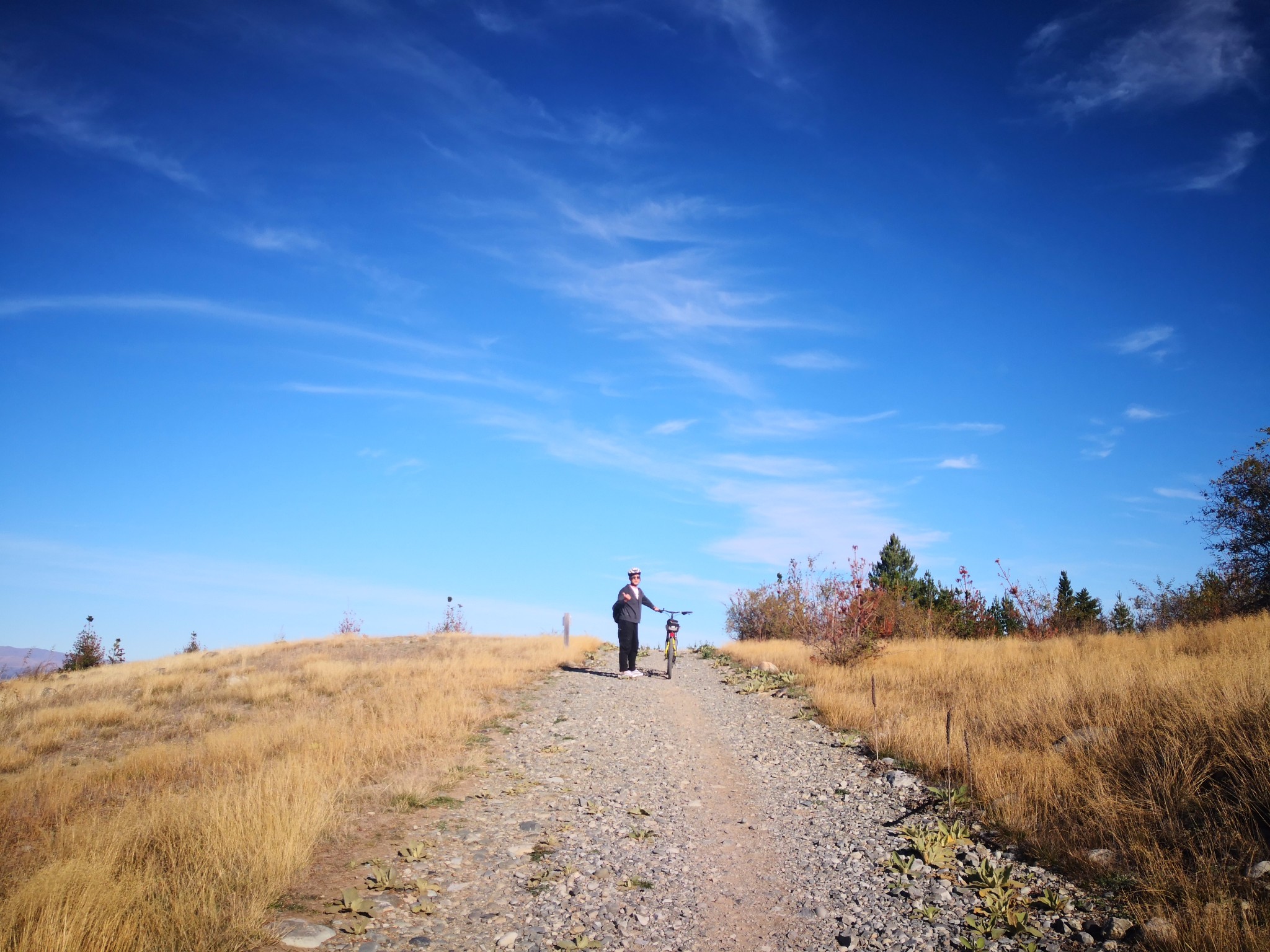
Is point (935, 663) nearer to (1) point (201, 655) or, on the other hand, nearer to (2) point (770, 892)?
(2) point (770, 892)

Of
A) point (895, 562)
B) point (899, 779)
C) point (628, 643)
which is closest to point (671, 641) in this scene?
point (628, 643)

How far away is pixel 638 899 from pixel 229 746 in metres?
8.51

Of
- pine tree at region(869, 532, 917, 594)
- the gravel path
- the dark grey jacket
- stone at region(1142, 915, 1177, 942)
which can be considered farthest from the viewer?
pine tree at region(869, 532, 917, 594)

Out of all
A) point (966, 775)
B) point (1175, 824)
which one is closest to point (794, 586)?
point (966, 775)

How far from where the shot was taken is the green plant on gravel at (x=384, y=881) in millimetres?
5570

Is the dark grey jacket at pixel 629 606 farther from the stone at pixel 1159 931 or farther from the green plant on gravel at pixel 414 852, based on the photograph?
the stone at pixel 1159 931

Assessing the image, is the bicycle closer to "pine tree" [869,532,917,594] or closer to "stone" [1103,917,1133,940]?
"stone" [1103,917,1133,940]

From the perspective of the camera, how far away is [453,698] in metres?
14.0

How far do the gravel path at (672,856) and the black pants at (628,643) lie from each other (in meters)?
7.13

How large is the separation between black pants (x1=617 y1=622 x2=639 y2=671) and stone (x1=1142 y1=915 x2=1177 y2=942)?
559 inches

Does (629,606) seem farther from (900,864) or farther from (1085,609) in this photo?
(1085,609)

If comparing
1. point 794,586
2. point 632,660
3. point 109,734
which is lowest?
point 109,734

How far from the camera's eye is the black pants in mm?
18609

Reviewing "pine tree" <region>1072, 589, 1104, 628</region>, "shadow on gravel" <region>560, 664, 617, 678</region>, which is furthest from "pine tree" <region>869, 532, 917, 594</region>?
"shadow on gravel" <region>560, 664, 617, 678</region>
